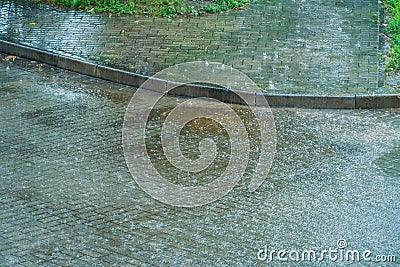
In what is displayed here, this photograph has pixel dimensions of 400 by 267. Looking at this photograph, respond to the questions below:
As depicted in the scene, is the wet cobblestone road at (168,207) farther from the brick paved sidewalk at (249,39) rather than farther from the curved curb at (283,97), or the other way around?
the brick paved sidewalk at (249,39)

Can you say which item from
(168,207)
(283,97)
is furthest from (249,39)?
(168,207)

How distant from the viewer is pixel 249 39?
11.5 metres

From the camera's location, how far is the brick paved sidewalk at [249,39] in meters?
10.2

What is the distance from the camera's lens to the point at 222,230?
21.2 feet

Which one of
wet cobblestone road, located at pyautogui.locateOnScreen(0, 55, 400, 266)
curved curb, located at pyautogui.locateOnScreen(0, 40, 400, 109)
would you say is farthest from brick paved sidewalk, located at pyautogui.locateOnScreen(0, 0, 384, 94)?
wet cobblestone road, located at pyautogui.locateOnScreen(0, 55, 400, 266)

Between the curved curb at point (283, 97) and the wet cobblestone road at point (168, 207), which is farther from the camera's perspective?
the curved curb at point (283, 97)

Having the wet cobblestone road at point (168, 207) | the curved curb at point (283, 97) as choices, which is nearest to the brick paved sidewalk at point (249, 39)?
the curved curb at point (283, 97)

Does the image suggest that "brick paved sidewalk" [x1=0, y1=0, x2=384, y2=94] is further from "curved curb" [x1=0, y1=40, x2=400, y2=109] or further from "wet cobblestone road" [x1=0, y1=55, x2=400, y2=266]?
"wet cobblestone road" [x1=0, y1=55, x2=400, y2=266]

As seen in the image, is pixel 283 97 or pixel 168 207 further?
pixel 283 97

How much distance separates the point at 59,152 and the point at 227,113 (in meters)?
2.14

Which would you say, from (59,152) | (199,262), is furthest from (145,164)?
(199,262)

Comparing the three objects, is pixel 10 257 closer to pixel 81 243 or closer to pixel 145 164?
pixel 81 243

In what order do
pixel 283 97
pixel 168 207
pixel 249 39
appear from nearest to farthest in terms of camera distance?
1. pixel 168 207
2. pixel 283 97
3. pixel 249 39

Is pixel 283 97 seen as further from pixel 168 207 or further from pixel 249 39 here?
pixel 168 207
